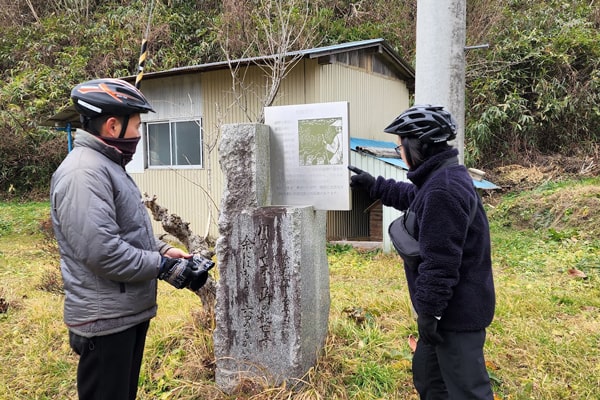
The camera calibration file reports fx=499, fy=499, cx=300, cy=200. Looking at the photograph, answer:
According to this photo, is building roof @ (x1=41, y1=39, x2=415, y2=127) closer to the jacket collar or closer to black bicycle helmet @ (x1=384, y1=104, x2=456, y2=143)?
black bicycle helmet @ (x1=384, y1=104, x2=456, y2=143)

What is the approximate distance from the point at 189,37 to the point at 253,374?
1762cm

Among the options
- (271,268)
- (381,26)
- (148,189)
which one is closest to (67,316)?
(271,268)

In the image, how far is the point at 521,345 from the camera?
13.1 ft

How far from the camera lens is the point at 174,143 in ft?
37.8

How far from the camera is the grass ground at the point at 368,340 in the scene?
353cm

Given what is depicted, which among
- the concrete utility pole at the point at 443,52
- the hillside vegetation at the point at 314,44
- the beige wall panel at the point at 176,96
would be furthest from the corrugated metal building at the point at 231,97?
the concrete utility pole at the point at 443,52

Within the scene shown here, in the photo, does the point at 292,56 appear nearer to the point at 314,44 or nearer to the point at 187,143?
the point at 187,143

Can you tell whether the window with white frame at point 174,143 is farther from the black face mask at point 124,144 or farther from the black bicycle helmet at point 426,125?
the black bicycle helmet at point 426,125

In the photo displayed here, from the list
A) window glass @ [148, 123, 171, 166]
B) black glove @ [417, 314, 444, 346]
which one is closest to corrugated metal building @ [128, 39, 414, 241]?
window glass @ [148, 123, 171, 166]

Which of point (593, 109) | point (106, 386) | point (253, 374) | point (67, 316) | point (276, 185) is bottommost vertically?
point (253, 374)

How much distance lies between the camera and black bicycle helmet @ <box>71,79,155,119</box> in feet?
8.10

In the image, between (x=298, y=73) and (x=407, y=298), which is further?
(x=298, y=73)

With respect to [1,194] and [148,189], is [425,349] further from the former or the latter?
[1,194]

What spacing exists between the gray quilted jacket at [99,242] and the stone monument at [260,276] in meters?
1.06
